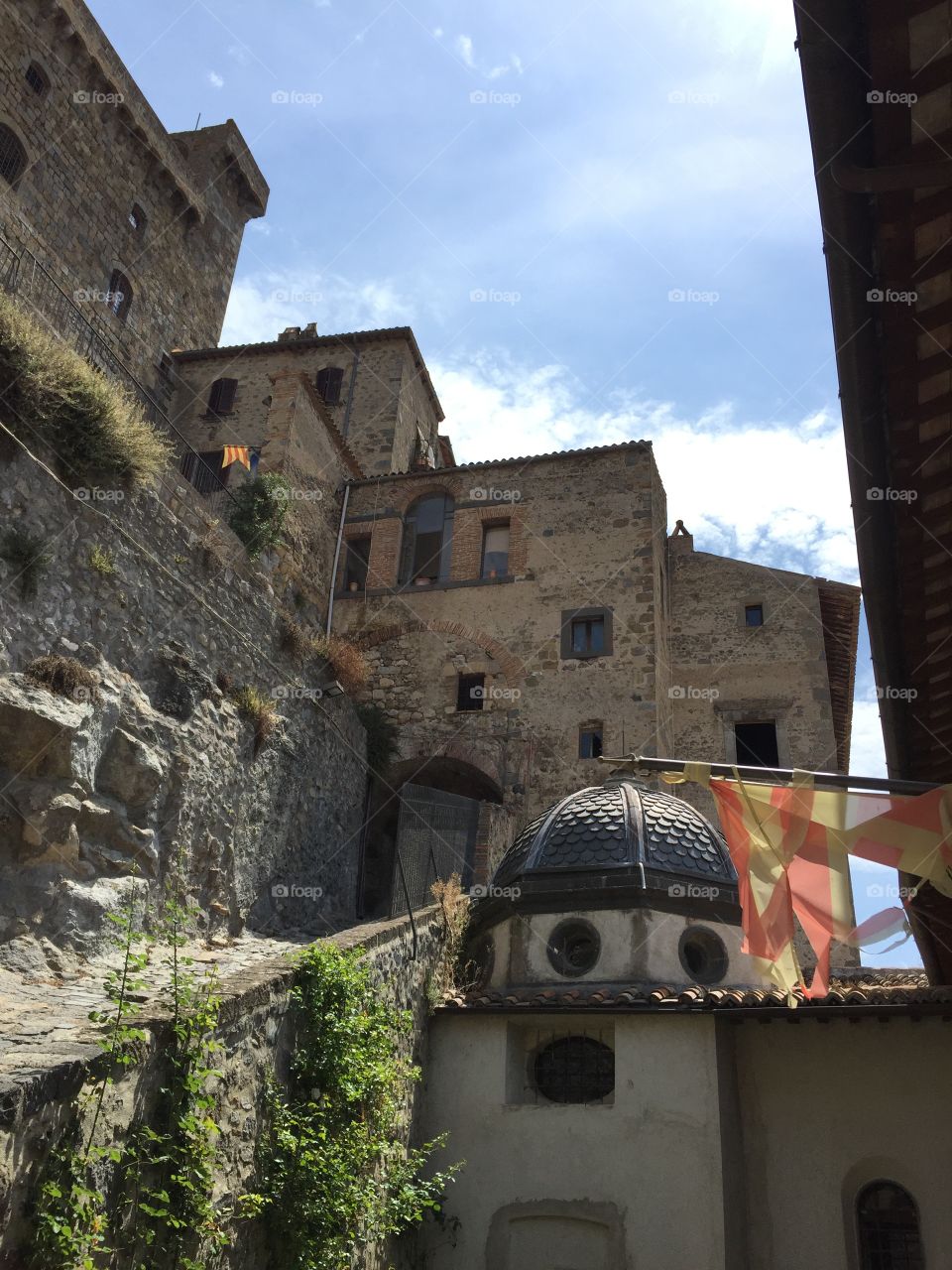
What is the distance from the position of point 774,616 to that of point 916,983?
9.59 meters

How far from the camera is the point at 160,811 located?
12320mm

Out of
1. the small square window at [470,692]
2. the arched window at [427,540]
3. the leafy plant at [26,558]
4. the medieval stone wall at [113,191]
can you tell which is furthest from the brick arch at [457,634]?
the leafy plant at [26,558]

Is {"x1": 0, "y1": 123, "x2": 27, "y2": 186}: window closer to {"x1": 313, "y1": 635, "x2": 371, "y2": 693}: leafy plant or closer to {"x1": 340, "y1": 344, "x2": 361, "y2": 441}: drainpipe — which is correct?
{"x1": 340, "y1": 344, "x2": 361, "y2": 441}: drainpipe

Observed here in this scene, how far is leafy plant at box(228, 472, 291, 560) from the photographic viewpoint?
18703 millimetres

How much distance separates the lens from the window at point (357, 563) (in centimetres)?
2298

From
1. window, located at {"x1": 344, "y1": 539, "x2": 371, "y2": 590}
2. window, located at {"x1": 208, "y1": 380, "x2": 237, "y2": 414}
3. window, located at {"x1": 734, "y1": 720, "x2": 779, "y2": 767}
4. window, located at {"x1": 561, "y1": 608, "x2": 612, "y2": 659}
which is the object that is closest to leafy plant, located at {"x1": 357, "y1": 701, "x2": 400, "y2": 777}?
window, located at {"x1": 344, "y1": 539, "x2": 371, "y2": 590}

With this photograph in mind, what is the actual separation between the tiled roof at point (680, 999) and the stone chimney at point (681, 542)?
12.6 metres

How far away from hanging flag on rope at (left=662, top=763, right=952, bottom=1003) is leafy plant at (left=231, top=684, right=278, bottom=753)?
28.7 feet

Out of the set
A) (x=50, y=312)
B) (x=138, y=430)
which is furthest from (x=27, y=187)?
(x=138, y=430)

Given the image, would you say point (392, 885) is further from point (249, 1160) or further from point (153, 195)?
point (153, 195)

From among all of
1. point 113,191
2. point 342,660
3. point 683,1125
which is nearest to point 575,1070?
point 683,1125

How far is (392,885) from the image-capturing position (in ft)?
56.0

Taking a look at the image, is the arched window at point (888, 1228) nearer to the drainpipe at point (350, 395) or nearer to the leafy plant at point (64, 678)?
the leafy plant at point (64, 678)

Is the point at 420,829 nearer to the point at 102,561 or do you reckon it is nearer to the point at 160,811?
the point at 160,811
